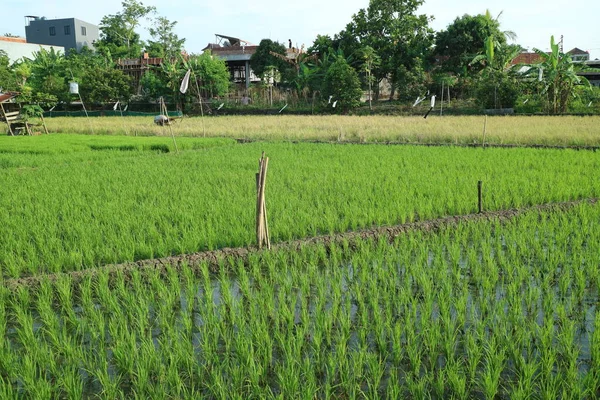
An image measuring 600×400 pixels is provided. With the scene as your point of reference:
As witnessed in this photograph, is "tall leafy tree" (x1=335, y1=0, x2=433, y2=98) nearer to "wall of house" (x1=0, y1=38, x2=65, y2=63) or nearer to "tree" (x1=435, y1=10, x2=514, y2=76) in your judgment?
"tree" (x1=435, y1=10, x2=514, y2=76)

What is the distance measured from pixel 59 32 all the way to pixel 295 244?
41.9 metres

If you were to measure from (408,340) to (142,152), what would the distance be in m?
9.48

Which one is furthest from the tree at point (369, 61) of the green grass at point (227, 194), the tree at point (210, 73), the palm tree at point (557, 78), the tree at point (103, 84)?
the green grass at point (227, 194)

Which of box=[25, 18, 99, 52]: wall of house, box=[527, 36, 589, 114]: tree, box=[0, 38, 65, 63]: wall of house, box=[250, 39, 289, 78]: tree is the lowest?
box=[527, 36, 589, 114]: tree


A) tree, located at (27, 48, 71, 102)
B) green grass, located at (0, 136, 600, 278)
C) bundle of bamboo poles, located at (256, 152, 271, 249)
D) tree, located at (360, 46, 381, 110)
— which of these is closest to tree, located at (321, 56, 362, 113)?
tree, located at (360, 46, 381, 110)

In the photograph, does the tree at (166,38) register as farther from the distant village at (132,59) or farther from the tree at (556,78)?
the tree at (556,78)

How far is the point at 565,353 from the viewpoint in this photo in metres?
2.41

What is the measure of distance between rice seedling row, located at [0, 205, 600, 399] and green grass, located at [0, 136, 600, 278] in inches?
22.5

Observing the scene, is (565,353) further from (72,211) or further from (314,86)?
(314,86)

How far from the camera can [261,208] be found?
387 cm

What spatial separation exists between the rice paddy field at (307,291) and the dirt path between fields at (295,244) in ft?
0.08

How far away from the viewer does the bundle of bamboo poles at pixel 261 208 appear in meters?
3.86

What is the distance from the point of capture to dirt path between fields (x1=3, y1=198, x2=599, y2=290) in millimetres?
3488

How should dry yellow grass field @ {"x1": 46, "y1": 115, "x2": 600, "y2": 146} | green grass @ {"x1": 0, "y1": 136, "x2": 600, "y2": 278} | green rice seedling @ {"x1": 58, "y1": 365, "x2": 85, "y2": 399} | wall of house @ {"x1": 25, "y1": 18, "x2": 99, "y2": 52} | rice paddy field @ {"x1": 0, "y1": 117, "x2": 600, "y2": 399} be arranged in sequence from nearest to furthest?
1. green rice seedling @ {"x1": 58, "y1": 365, "x2": 85, "y2": 399}
2. rice paddy field @ {"x1": 0, "y1": 117, "x2": 600, "y2": 399}
3. green grass @ {"x1": 0, "y1": 136, "x2": 600, "y2": 278}
4. dry yellow grass field @ {"x1": 46, "y1": 115, "x2": 600, "y2": 146}
5. wall of house @ {"x1": 25, "y1": 18, "x2": 99, "y2": 52}
